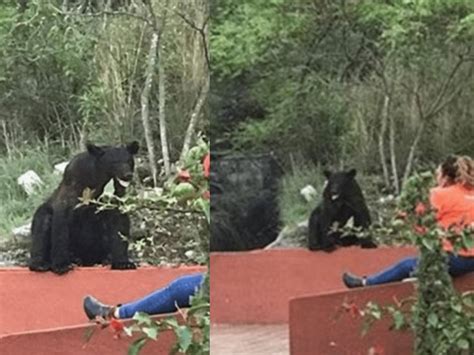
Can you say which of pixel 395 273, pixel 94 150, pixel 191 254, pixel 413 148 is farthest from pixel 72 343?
pixel 413 148

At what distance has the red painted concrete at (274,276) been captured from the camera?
2.62m

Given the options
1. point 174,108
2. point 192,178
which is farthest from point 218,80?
point 192,178

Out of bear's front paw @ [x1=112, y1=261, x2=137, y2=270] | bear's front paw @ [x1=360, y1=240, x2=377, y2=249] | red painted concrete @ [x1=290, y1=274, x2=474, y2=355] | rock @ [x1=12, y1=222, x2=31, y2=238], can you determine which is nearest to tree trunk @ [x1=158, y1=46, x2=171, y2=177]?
bear's front paw @ [x1=112, y1=261, x2=137, y2=270]

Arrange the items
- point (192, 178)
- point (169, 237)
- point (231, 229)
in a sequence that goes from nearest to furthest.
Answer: point (192, 178) → point (169, 237) → point (231, 229)

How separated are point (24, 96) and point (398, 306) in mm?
1181

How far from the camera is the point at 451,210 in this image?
2.79 meters

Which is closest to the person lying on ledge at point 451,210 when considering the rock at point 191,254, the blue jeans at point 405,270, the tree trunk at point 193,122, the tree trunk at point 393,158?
the blue jeans at point 405,270

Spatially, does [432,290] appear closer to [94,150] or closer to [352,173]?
[352,173]

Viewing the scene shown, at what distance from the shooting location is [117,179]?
8.02ft

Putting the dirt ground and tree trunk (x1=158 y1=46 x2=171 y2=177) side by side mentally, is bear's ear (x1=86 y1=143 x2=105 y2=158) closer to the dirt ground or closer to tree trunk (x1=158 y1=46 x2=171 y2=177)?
tree trunk (x1=158 y1=46 x2=171 y2=177)

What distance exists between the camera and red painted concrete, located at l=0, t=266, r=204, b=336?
95.7 inches

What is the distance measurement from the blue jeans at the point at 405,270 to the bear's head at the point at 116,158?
0.80 m

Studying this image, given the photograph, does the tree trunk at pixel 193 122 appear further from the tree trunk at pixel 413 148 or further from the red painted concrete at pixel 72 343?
the tree trunk at pixel 413 148

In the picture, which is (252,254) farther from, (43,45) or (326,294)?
(43,45)
